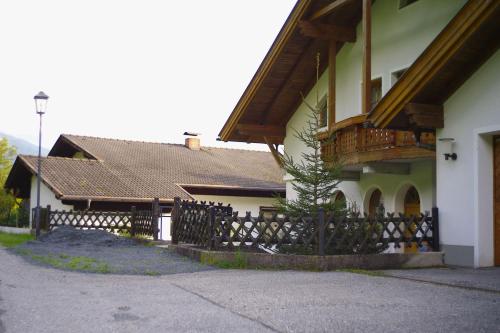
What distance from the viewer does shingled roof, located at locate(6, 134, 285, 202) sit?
30.3 meters

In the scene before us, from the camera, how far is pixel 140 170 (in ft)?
116

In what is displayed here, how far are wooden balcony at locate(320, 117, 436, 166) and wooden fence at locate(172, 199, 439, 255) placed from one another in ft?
5.76

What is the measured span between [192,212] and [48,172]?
1729cm

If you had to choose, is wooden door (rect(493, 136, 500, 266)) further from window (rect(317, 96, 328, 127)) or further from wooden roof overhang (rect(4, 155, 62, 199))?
wooden roof overhang (rect(4, 155, 62, 199))

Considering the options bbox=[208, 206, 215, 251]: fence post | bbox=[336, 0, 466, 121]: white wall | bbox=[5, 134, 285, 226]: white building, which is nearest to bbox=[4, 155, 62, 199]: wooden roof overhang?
bbox=[5, 134, 285, 226]: white building

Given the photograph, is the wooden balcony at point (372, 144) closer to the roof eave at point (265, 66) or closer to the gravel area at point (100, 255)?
the roof eave at point (265, 66)

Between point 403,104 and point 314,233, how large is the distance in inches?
131

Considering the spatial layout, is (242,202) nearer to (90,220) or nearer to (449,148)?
(90,220)

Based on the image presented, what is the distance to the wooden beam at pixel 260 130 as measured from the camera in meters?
21.2

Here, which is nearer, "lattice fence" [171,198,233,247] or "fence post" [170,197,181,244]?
"lattice fence" [171,198,233,247]

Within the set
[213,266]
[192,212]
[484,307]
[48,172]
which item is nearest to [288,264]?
[213,266]

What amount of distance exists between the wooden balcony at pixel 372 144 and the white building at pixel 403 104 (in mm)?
30

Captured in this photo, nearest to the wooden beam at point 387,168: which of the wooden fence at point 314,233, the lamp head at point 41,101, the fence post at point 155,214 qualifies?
the wooden fence at point 314,233

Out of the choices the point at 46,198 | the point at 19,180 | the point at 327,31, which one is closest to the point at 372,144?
the point at 327,31
